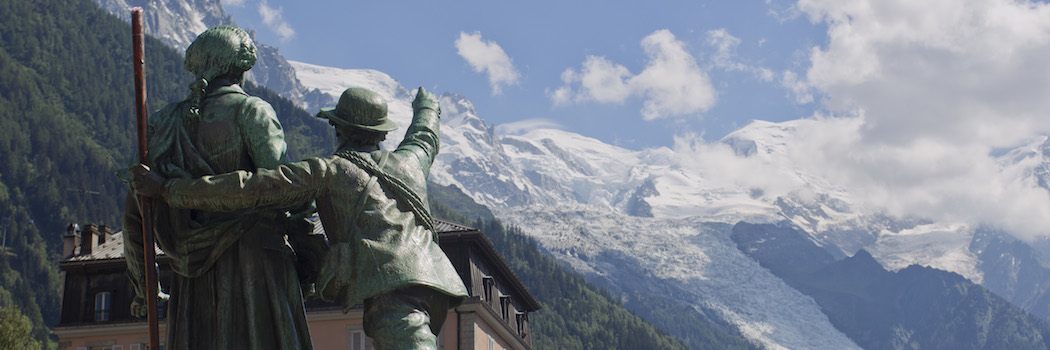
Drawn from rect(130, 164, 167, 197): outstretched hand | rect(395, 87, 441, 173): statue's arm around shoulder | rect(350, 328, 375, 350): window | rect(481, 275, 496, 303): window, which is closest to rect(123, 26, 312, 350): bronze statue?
rect(130, 164, 167, 197): outstretched hand

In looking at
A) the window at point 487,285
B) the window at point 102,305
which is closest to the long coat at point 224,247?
the window at point 102,305

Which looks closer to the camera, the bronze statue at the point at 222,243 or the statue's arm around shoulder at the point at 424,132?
the bronze statue at the point at 222,243

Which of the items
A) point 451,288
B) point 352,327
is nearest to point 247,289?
point 451,288

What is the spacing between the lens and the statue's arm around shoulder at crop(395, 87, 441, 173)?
1136cm

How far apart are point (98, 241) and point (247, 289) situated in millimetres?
69268

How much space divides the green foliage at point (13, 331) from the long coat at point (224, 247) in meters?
58.7

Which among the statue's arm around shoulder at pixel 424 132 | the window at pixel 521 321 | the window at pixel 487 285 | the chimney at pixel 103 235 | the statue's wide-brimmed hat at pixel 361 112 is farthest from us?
the window at pixel 521 321

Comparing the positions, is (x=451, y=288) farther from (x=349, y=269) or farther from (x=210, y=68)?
(x=210, y=68)

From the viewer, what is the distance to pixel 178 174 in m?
10.6

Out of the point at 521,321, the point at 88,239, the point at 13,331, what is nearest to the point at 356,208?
the point at 13,331

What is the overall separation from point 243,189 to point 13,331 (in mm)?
62281

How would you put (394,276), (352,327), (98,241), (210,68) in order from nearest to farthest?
(394,276) → (210,68) → (352,327) → (98,241)

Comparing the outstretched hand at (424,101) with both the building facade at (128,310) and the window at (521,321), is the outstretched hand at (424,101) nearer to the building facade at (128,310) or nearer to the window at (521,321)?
the building facade at (128,310)

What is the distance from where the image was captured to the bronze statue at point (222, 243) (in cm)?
1064
